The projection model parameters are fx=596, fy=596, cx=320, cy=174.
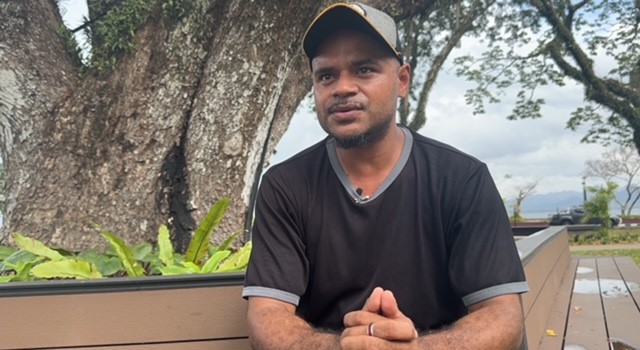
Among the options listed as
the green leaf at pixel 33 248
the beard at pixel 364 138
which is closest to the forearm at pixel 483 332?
the beard at pixel 364 138

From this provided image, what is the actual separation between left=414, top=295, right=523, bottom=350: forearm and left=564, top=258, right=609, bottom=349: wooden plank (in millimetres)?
2284

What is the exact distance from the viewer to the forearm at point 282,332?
1.47 meters

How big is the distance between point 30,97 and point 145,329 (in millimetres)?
2170

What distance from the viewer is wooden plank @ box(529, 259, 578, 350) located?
3.56m

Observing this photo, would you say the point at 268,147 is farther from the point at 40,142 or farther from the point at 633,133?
the point at 633,133

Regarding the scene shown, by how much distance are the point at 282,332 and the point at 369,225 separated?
38 centimetres

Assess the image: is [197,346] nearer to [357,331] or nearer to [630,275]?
[357,331]

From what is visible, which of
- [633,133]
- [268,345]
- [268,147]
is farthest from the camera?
[633,133]

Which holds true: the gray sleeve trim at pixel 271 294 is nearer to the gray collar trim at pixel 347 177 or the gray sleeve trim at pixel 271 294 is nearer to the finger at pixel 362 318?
the finger at pixel 362 318

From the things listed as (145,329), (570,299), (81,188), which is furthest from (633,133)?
(145,329)

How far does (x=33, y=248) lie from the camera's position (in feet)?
8.34

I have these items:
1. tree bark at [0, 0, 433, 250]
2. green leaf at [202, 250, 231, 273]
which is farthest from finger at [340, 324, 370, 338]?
tree bark at [0, 0, 433, 250]

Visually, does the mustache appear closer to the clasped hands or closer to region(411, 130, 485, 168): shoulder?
region(411, 130, 485, 168): shoulder

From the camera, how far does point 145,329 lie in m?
1.96
